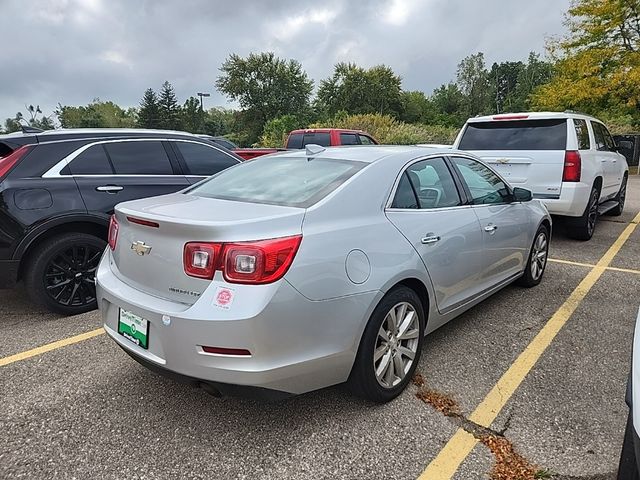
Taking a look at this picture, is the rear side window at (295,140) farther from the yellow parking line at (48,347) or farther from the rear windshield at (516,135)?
the yellow parking line at (48,347)

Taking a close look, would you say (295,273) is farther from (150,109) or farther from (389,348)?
(150,109)

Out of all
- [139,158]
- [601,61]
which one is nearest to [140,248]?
[139,158]

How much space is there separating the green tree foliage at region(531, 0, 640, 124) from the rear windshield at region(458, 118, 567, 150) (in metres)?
14.3

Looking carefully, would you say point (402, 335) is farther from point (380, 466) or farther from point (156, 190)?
point (156, 190)

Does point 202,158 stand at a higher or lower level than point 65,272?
higher

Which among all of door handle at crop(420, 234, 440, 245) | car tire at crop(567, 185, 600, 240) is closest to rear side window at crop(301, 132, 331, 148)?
car tire at crop(567, 185, 600, 240)

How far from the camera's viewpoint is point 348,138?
12523 millimetres

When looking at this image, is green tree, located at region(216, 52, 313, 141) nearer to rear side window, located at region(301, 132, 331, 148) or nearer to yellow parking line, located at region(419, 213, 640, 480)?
A: rear side window, located at region(301, 132, 331, 148)

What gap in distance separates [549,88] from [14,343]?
2234cm

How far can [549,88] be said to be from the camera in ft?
67.5

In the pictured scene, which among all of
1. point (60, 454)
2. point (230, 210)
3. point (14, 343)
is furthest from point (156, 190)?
point (60, 454)

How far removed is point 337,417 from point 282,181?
145 cm

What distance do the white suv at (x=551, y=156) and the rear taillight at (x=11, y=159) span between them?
5.44 metres

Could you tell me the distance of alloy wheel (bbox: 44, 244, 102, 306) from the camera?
13.4ft
